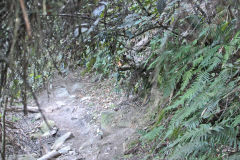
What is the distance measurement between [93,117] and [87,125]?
10.7 inches

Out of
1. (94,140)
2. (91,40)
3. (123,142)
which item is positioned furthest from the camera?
(94,140)

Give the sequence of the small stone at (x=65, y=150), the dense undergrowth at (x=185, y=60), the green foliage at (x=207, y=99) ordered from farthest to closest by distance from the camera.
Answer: the small stone at (x=65, y=150) < the green foliage at (x=207, y=99) < the dense undergrowth at (x=185, y=60)

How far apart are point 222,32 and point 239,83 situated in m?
0.59

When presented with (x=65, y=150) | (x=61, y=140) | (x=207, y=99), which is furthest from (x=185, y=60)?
(x=61, y=140)

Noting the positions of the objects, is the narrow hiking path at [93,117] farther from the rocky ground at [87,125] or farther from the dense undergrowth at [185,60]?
the dense undergrowth at [185,60]

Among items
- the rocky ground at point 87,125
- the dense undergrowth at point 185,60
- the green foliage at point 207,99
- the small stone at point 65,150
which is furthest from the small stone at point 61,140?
the green foliage at point 207,99

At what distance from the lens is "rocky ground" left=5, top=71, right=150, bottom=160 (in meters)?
4.23

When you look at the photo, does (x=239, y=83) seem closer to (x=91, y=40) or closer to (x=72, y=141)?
(x=91, y=40)

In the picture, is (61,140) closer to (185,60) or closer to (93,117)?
(93,117)

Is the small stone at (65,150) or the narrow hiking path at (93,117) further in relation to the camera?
the small stone at (65,150)

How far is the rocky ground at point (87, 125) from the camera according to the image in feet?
13.9

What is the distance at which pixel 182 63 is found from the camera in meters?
2.73

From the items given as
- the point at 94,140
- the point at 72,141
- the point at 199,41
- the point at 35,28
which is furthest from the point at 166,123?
the point at 72,141

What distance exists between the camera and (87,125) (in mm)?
5742
